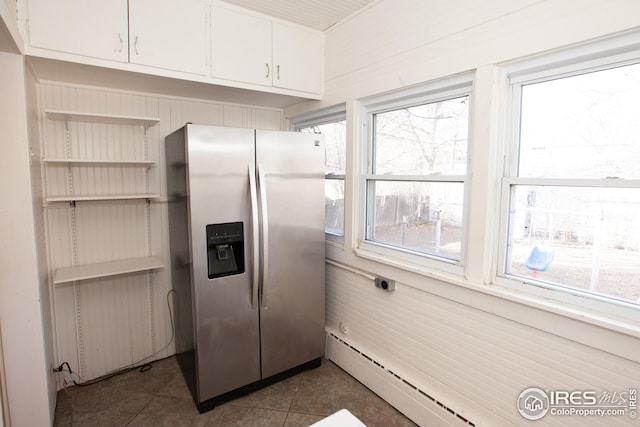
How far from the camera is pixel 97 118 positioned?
2.23 metres

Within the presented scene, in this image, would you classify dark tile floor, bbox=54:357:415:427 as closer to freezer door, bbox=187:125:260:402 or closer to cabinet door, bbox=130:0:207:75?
freezer door, bbox=187:125:260:402

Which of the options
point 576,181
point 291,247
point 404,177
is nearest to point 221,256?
point 291,247

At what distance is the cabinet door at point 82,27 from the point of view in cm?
168

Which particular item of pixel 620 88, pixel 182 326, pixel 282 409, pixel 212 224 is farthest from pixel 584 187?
pixel 182 326

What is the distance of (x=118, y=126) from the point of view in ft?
7.88

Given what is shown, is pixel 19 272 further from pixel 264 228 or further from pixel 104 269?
pixel 264 228

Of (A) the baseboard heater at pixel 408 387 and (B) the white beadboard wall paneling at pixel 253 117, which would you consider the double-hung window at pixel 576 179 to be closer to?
(A) the baseboard heater at pixel 408 387

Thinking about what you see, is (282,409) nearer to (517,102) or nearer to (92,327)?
(92,327)

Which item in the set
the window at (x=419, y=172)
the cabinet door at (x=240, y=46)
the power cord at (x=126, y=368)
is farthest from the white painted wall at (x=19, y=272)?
the window at (x=419, y=172)

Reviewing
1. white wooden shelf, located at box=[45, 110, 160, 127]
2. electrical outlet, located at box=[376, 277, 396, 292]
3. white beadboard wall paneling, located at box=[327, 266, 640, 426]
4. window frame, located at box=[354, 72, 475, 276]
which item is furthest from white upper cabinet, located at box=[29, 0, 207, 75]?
white beadboard wall paneling, located at box=[327, 266, 640, 426]

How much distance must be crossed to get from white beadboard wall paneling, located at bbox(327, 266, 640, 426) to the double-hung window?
0.26 meters

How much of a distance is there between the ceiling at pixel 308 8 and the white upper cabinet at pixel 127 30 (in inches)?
13.1

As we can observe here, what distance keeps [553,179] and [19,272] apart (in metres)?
2.57

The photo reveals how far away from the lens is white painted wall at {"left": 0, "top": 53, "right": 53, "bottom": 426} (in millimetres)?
1634
